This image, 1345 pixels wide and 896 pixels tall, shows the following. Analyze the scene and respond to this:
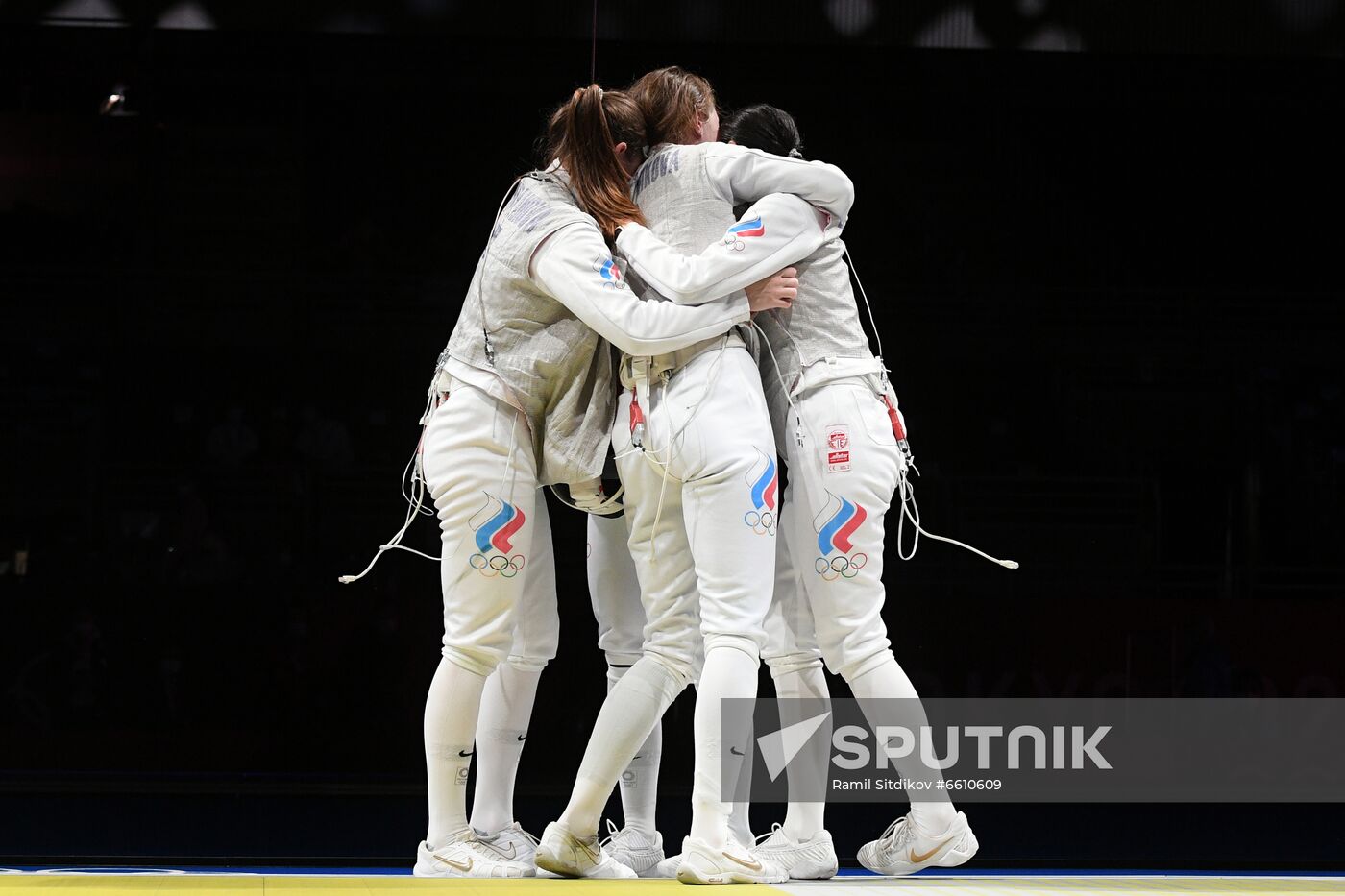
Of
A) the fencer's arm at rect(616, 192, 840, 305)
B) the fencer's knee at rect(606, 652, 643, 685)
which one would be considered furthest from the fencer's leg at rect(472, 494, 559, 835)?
the fencer's arm at rect(616, 192, 840, 305)

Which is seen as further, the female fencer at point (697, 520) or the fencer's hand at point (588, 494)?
the fencer's hand at point (588, 494)

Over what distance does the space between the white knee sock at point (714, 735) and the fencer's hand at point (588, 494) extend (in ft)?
1.24

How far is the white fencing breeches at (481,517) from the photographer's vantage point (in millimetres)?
2154

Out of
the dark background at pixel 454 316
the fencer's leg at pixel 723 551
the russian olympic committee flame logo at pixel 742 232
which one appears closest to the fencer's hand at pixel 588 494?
the fencer's leg at pixel 723 551

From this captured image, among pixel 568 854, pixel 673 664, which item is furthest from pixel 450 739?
pixel 673 664

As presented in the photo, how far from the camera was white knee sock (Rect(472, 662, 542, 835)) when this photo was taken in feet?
7.43

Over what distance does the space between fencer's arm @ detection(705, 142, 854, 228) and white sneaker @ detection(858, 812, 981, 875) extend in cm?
99

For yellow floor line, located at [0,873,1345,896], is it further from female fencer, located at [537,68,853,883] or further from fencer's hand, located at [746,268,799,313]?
fencer's hand, located at [746,268,799,313]

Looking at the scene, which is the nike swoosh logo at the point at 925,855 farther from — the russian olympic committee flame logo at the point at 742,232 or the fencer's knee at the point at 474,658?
the russian olympic committee flame logo at the point at 742,232

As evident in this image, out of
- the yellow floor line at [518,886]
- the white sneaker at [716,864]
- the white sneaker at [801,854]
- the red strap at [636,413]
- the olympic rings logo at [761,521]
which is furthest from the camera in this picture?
the white sneaker at [801,854]

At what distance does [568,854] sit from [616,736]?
201mm

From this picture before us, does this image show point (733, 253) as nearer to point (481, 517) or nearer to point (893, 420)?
point (893, 420)

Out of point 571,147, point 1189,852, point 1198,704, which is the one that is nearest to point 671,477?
point 571,147

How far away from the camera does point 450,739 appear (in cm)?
217
